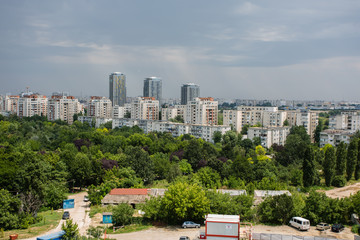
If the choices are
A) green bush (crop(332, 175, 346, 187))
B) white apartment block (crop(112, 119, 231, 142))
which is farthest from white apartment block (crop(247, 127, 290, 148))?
green bush (crop(332, 175, 346, 187))

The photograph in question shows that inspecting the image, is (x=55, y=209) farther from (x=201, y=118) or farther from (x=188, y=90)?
(x=188, y=90)

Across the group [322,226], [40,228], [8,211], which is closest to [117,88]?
[8,211]

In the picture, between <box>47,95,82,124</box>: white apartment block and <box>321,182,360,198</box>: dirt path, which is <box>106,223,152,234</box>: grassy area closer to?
<box>321,182,360,198</box>: dirt path

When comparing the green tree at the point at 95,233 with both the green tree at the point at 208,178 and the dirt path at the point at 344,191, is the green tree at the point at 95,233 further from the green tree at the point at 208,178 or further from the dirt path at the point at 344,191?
the dirt path at the point at 344,191

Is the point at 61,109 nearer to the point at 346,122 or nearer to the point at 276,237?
the point at 346,122

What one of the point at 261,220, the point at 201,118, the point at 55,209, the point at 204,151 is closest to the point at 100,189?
the point at 55,209

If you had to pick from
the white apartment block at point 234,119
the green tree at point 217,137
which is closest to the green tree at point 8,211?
the green tree at point 217,137
